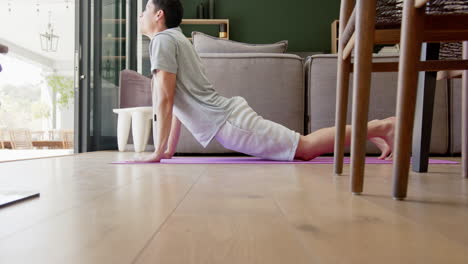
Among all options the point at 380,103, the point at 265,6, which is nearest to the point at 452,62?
the point at 380,103

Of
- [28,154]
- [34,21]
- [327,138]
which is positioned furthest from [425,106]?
[34,21]

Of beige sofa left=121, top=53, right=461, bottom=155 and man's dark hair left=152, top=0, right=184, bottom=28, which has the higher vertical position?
man's dark hair left=152, top=0, right=184, bottom=28

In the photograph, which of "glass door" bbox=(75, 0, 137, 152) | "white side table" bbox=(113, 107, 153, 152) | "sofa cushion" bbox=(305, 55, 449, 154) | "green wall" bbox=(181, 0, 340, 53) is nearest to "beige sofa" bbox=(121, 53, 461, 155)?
"sofa cushion" bbox=(305, 55, 449, 154)

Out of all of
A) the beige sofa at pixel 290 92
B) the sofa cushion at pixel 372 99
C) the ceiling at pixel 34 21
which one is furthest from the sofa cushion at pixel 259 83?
the ceiling at pixel 34 21

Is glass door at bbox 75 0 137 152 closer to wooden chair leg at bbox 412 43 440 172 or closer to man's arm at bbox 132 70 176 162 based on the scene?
man's arm at bbox 132 70 176 162

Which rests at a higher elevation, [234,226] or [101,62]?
[101,62]

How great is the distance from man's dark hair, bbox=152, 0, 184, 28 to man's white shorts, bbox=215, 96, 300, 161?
568 millimetres

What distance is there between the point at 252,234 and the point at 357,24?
0.57 m

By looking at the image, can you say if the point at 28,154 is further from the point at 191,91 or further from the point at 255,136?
the point at 255,136

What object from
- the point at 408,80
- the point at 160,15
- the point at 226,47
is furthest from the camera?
the point at 226,47

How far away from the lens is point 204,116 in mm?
1886

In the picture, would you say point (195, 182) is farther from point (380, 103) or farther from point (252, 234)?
point (380, 103)

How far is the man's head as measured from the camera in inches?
78.2

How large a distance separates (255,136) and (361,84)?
1.05 meters
